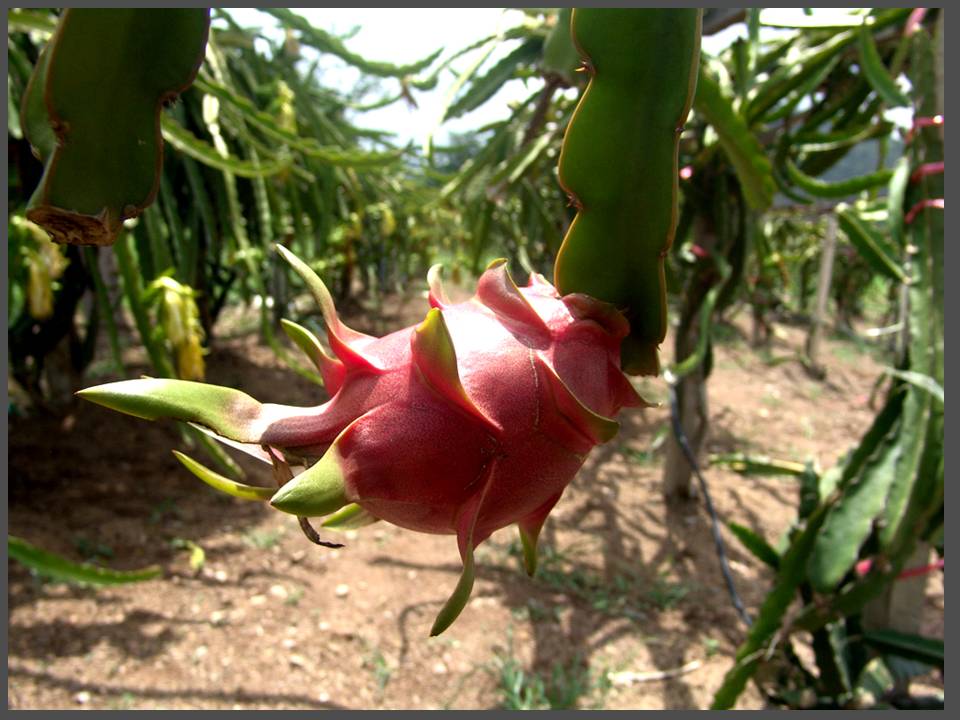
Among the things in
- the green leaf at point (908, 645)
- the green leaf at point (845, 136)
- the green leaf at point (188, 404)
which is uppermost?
the green leaf at point (845, 136)

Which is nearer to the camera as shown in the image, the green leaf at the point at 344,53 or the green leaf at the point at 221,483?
the green leaf at the point at 221,483

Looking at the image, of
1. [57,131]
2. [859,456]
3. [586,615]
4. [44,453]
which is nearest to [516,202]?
[586,615]

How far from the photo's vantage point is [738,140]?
27.4 inches

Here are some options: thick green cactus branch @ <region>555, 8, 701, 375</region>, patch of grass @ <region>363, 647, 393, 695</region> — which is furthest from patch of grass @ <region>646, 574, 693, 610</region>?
thick green cactus branch @ <region>555, 8, 701, 375</region>

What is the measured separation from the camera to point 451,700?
1272mm

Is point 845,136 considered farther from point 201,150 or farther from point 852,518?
point 201,150

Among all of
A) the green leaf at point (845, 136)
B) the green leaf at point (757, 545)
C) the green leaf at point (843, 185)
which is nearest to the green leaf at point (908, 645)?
the green leaf at point (757, 545)

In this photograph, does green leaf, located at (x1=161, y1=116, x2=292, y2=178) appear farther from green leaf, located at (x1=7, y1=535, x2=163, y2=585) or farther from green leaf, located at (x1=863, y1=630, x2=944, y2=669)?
green leaf, located at (x1=863, y1=630, x2=944, y2=669)

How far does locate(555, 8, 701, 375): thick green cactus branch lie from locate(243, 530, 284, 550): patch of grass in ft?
5.51

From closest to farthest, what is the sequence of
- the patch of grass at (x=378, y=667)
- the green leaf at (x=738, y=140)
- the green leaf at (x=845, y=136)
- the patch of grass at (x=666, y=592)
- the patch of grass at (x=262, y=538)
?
the green leaf at (x=738, y=140) → the green leaf at (x=845, y=136) → the patch of grass at (x=378, y=667) → the patch of grass at (x=666, y=592) → the patch of grass at (x=262, y=538)

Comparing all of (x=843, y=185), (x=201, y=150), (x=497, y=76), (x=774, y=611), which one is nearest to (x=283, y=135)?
(x=201, y=150)

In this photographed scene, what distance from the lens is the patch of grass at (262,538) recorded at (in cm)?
173

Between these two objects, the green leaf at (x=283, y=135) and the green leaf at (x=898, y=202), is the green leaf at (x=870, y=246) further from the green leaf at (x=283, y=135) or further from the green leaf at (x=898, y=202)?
the green leaf at (x=283, y=135)

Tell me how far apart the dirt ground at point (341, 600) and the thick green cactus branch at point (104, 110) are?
1.06m
